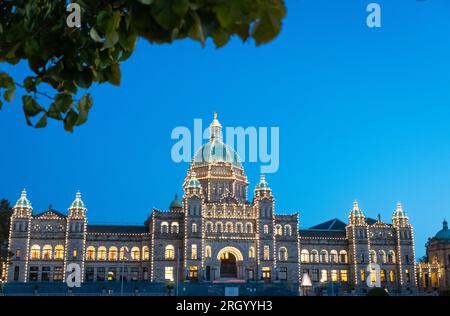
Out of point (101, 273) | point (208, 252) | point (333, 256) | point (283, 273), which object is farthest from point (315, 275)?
point (101, 273)

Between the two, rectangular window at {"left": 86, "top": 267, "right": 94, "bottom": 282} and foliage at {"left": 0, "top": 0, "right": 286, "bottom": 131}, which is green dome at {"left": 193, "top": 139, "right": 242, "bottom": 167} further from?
foliage at {"left": 0, "top": 0, "right": 286, "bottom": 131}

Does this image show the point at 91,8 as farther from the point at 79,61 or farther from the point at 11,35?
the point at 11,35

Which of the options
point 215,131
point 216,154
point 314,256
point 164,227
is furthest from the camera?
point 215,131

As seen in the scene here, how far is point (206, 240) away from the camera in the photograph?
7125 centimetres

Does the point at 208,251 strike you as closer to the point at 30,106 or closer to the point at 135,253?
the point at 135,253

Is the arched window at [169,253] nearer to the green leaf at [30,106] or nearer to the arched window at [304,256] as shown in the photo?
the arched window at [304,256]

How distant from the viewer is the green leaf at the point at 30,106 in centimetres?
443

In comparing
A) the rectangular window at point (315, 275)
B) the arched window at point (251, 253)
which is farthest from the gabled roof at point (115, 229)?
the rectangular window at point (315, 275)

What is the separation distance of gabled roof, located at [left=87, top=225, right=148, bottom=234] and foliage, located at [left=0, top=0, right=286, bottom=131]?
70.6 meters

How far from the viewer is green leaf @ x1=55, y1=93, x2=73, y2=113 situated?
4461mm

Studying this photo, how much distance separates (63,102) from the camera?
4.48m

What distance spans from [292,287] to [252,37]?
6532 cm

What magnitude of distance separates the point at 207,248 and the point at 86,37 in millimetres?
67820
